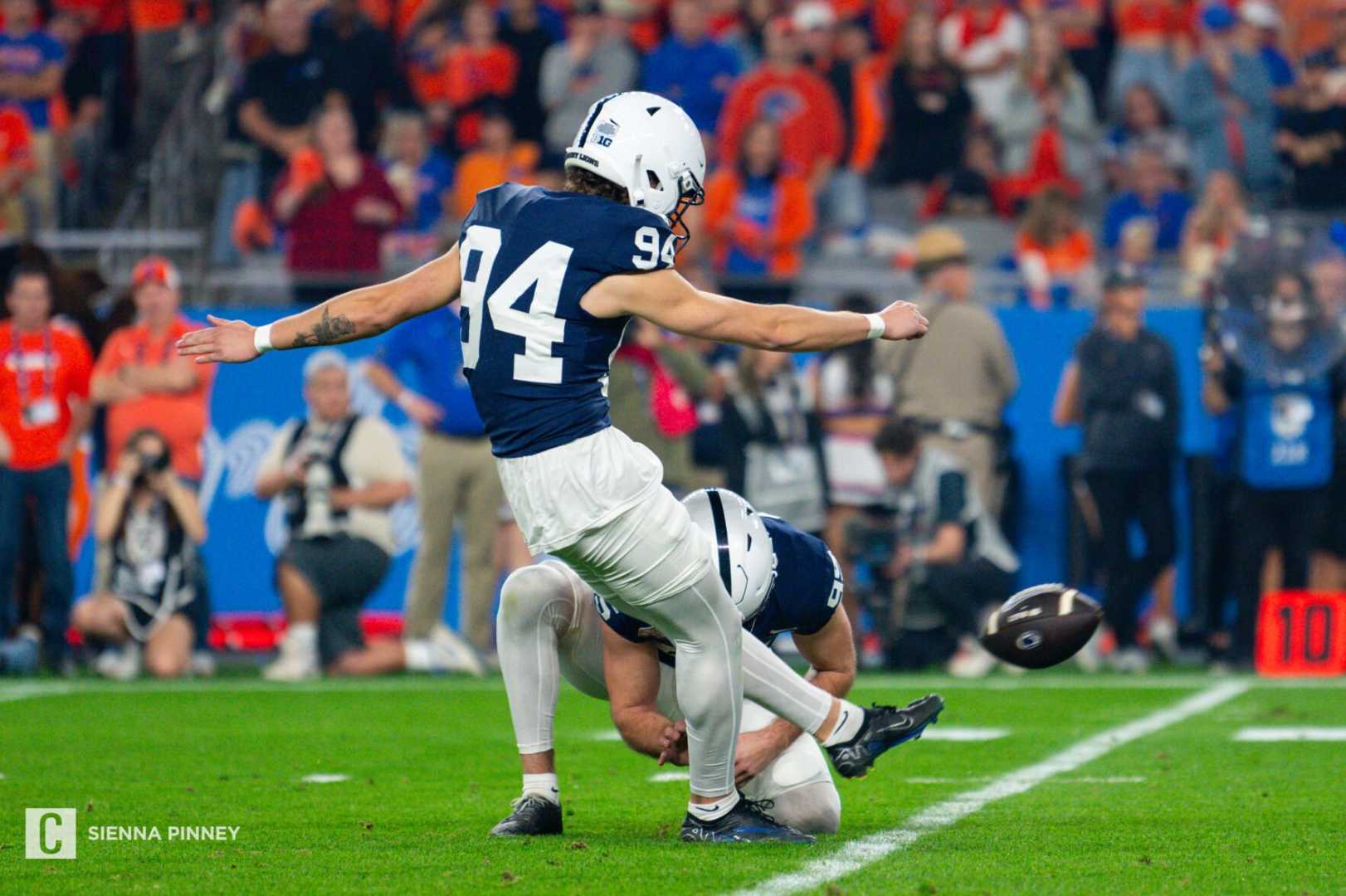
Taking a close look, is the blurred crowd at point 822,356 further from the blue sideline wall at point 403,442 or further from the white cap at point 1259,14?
the blue sideline wall at point 403,442

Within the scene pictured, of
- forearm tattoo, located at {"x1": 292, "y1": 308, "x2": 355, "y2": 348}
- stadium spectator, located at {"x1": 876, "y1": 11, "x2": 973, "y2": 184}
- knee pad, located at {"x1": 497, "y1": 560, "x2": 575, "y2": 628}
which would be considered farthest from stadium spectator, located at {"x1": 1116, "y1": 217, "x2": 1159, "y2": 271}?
forearm tattoo, located at {"x1": 292, "y1": 308, "x2": 355, "y2": 348}

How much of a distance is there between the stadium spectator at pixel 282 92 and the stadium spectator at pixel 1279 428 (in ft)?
21.3

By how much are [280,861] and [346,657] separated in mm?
6373

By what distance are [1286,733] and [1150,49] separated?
7.56m

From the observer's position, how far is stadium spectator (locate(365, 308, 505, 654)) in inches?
452

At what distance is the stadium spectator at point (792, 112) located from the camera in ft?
46.7

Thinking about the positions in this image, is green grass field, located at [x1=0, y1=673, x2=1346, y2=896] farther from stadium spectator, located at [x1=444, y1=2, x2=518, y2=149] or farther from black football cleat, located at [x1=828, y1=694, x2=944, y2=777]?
stadium spectator, located at [x1=444, y1=2, x2=518, y2=149]

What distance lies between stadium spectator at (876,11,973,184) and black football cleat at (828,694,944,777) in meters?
9.20

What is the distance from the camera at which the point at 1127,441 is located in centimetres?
1143

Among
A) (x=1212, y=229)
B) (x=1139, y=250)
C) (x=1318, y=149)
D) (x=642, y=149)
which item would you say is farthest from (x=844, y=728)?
(x=1318, y=149)

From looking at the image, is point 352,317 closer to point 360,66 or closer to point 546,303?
→ point 546,303

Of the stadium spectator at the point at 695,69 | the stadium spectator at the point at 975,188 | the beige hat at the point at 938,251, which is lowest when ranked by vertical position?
the beige hat at the point at 938,251

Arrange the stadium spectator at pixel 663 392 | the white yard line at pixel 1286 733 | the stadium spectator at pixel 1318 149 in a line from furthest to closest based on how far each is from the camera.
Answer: the stadium spectator at pixel 1318 149 → the stadium spectator at pixel 663 392 → the white yard line at pixel 1286 733

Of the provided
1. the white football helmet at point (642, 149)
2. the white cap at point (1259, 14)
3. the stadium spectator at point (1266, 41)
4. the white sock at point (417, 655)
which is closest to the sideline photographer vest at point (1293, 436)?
the stadium spectator at point (1266, 41)
